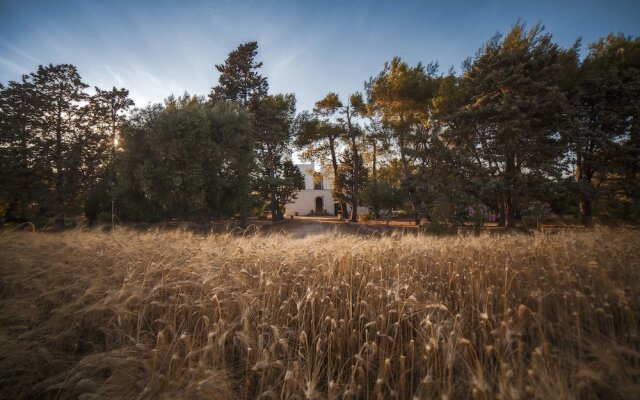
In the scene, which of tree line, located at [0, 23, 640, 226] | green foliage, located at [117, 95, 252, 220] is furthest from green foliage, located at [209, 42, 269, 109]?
green foliage, located at [117, 95, 252, 220]

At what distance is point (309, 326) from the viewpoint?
9.70 ft

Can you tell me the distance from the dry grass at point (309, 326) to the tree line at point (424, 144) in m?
9.78

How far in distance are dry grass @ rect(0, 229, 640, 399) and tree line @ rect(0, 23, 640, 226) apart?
385 inches

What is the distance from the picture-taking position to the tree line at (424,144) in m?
13.4

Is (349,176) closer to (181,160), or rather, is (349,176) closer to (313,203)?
(313,203)

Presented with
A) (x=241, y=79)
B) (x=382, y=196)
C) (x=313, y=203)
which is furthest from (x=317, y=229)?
(x=313, y=203)

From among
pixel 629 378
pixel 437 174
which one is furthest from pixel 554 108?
pixel 629 378

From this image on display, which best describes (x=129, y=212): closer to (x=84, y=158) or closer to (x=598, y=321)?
(x=84, y=158)

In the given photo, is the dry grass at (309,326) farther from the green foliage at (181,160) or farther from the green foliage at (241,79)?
the green foliage at (241,79)

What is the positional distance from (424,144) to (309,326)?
52.5 feet

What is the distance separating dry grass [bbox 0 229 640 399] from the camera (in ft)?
5.93

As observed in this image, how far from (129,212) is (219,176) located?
30.8 ft

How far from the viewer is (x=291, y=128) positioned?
2714 cm

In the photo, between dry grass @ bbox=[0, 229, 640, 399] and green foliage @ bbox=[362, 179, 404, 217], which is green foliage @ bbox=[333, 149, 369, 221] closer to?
green foliage @ bbox=[362, 179, 404, 217]
